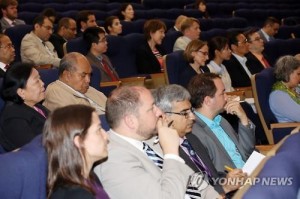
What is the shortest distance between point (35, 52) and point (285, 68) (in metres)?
2.21

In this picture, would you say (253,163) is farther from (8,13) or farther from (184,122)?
(8,13)

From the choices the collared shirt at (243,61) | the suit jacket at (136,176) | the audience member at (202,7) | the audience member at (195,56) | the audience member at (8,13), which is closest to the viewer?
the suit jacket at (136,176)

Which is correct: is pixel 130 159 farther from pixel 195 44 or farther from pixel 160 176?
pixel 195 44

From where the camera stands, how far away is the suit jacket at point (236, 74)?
5.24 meters

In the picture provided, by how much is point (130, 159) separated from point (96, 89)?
77.2 inches

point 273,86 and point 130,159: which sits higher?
point 130,159

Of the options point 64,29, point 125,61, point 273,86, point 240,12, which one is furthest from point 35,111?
point 240,12

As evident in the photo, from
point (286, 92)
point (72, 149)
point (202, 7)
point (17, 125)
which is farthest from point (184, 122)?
point (202, 7)

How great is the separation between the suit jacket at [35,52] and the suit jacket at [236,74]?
1.54 meters

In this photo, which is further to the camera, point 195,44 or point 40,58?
point 40,58

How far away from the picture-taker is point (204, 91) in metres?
2.89

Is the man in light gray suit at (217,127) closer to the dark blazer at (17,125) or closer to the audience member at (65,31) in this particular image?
the dark blazer at (17,125)

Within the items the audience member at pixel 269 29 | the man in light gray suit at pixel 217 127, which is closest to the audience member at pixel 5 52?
the man in light gray suit at pixel 217 127

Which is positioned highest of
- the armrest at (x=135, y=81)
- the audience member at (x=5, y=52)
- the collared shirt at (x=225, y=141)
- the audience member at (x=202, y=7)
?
the audience member at (x=5, y=52)
